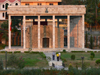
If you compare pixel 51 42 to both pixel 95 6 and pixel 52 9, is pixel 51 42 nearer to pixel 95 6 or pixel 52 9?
pixel 52 9

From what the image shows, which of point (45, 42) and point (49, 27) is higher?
point (49, 27)

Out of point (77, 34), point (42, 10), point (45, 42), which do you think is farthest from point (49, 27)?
point (77, 34)

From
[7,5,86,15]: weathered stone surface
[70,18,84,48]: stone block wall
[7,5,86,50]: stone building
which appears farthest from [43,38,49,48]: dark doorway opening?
[7,5,86,15]: weathered stone surface

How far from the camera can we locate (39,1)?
5631cm

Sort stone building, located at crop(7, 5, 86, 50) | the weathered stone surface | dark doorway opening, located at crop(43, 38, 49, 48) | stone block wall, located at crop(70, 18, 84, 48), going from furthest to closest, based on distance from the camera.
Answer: dark doorway opening, located at crop(43, 38, 49, 48), stone block wall, located at crop(70, 18, 84, 48), stone building, located at crop(7, 5, 86, 50), the weathered stone surface

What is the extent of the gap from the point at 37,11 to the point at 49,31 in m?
6.21

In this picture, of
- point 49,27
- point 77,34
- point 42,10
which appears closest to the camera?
point 42,10

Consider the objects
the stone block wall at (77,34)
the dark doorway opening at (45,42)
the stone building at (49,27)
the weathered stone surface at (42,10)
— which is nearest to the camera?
the weathered stone surface at (42,10)

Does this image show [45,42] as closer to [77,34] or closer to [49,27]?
[49,27]

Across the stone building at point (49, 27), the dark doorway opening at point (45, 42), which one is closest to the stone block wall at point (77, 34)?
the stone building at point (49, 27)

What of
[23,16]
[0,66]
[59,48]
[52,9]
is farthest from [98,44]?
[0,66]

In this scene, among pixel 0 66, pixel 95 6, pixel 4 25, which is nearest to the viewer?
pixel 0 66

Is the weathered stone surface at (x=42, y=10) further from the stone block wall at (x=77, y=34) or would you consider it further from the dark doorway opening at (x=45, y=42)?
the dark doorway opening at (x=45, y=42)

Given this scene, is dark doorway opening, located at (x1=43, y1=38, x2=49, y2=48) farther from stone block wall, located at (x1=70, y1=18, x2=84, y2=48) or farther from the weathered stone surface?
the weathered stone surface
